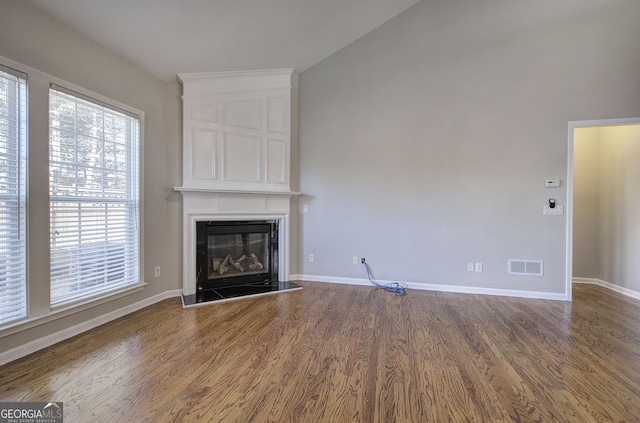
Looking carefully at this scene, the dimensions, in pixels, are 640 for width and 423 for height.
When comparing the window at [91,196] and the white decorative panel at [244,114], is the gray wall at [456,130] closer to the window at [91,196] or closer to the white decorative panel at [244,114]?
the white decorative panel at [244,114]

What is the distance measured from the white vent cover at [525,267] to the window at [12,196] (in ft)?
16.1

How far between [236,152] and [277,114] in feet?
2.64

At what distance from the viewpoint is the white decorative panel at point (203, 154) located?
339cm

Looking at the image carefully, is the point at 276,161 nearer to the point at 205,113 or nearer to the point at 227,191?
the point at 227,191

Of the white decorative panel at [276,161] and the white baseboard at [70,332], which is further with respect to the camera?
the white decorative panel at [276,161]

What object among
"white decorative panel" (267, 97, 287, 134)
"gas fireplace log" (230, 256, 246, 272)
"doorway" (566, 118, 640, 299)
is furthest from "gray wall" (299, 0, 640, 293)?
"gas fireplace log" (230, 256, 246, 272)

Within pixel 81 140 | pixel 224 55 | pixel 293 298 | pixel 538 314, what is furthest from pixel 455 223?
pixel 81 140

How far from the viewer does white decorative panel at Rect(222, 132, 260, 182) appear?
11.7ft

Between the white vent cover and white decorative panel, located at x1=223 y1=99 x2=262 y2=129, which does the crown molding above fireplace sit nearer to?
white decorative panel, located at x1=223 y1=99 x2=262 y2=129

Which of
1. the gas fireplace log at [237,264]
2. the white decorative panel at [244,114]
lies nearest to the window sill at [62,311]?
the gas fireplace log at [237,264]

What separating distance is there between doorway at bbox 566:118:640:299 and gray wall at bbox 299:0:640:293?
18 cm

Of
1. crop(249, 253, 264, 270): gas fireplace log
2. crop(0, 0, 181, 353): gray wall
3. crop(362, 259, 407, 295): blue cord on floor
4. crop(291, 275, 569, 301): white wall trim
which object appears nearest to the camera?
crop(0, 0, 181, 353): gray wall

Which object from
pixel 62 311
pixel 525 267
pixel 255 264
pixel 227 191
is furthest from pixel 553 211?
pixel 62 311

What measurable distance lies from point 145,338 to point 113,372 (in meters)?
0.49
